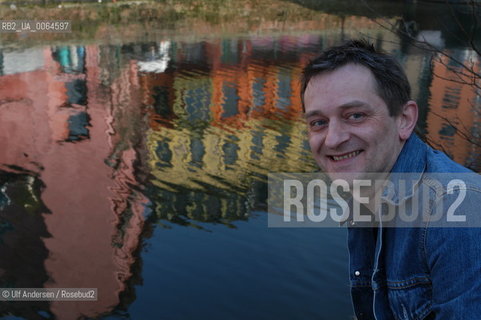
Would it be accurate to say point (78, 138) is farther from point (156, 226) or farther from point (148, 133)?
point (156, 226)

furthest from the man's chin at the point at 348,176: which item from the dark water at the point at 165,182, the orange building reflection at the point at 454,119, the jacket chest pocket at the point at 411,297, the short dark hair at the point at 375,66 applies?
the orange building reflection at the point at 454,119

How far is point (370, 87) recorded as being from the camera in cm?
237

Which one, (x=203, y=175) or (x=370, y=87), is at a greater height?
(x=370, y=87)

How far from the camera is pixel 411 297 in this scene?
87.1 inches

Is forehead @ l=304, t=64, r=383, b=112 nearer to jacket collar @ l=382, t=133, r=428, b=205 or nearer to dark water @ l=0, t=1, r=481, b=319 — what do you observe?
jacket collar @ l=382, t=133, r=428, b=205

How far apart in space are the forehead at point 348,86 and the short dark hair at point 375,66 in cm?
2

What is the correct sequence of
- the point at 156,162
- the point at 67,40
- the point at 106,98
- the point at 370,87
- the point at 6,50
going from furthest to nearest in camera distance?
the point at 67,40 → the point at 6,50 → the point at 106,98 → the point at 156,162 → the point at 370,87

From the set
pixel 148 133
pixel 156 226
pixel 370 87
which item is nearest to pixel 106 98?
pixel 148 133

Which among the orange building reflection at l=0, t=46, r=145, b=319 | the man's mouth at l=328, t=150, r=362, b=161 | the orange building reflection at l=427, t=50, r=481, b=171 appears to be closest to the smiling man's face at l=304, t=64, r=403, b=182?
the man's mouth at l=328, t=150, r=362, b=161

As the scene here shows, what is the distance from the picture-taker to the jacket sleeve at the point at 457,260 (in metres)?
1.99

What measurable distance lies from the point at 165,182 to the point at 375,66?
8.33 m

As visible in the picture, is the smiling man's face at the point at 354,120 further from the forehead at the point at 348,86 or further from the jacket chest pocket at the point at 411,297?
the jacket chest pocket at the point at 411,297

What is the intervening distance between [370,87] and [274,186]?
843 cm

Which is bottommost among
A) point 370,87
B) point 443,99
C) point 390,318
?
point 443,99
